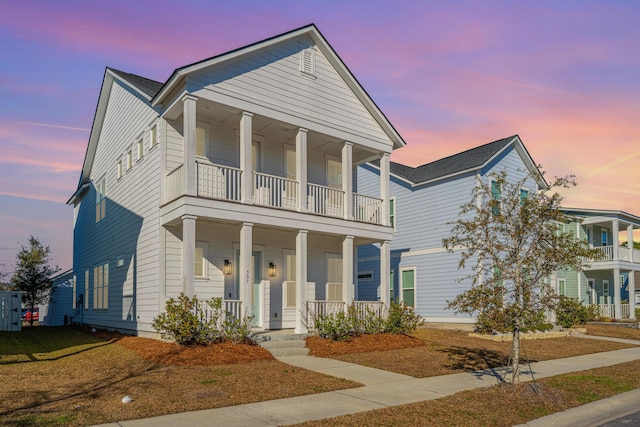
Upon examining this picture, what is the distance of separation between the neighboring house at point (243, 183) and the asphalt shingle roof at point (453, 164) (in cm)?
488

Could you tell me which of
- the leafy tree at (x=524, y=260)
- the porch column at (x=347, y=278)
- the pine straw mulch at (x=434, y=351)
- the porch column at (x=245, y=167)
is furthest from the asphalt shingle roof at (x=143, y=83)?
the leafy tree at (x=524, y=260)

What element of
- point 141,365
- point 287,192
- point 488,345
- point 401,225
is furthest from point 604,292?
point 141,365

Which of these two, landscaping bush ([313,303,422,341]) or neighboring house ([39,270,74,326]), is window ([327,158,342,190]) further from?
neighboring house ([39,270,74,326])

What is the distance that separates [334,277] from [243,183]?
21.4ft

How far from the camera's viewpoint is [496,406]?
8.74m

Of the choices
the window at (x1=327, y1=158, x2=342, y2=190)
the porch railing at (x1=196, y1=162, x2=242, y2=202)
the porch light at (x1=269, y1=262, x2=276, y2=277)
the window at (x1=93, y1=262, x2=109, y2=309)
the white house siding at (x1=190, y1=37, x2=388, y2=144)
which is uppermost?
the white house siding at (x1=190, y1=37, x2=388, y2=144)

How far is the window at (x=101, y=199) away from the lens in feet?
73.7

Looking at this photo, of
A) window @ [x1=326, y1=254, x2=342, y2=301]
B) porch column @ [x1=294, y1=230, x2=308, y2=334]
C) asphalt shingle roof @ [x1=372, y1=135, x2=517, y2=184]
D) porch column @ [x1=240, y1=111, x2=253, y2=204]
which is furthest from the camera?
asphalt shingle roof @ [x1=372, y1=135, x2=517, y2=184]

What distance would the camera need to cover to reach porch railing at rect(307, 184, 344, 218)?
57.4 ft

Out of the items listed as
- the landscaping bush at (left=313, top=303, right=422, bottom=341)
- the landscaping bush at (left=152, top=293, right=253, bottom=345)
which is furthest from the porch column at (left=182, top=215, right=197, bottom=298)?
the landscaping bush at (left=313, top=303, right=422, bottom=341)

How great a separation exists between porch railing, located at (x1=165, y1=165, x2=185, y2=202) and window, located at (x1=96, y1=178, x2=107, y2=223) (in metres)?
8.30

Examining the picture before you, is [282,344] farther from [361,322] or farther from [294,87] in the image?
[294,87]

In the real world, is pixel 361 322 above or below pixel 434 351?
above

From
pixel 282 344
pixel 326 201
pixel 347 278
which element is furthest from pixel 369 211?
pixel 282 344
